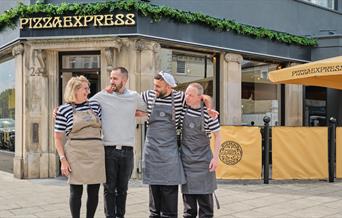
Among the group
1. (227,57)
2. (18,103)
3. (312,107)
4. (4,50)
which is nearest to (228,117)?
(227,57)

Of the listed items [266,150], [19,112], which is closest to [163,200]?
[266,150]

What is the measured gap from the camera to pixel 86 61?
10141 mm

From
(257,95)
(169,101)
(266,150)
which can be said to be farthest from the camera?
(257,95)

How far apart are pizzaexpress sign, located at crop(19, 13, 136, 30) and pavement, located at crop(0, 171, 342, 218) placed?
328 centimetres

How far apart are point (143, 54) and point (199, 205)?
5.32 meters

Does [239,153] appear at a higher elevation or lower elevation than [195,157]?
lower

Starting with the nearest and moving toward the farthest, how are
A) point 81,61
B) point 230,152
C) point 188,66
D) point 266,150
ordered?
point 230,152, point 266,150, point 81,61, point 188,66

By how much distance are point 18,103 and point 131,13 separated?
11.0ft

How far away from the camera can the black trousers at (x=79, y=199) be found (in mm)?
4820

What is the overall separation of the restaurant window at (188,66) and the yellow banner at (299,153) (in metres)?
2.73

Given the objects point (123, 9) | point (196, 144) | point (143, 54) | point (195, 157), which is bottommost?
point (195, 157)

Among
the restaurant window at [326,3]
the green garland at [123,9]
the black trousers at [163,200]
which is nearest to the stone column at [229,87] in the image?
the green garland at [123,9]

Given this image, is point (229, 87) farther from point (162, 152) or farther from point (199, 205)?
point (162, 152)

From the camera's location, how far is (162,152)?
15.4 ft
